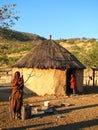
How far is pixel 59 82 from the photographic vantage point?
21.3 meters

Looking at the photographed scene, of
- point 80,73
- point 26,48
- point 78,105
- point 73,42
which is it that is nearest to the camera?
point 78,105

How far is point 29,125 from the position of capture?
1241cm

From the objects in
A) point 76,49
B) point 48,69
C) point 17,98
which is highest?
point 76,49

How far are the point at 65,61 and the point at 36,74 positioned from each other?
1.89m

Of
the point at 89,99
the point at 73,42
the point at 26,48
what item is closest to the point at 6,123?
the point at 89,99

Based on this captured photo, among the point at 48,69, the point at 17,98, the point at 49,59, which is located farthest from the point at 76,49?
the point at 17,98

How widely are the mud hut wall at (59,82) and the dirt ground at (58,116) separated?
1630mm

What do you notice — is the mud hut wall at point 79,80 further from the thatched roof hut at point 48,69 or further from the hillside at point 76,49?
the hillside at point 76,49

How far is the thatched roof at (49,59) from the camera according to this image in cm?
2122

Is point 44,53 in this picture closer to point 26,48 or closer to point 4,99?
point 4,99

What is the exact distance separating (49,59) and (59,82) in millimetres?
1508

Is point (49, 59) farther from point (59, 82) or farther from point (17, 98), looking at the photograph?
point (17, 98)

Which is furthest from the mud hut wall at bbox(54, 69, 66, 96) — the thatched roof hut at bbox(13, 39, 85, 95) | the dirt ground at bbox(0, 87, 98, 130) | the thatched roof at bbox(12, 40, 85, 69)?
the dirt ground at bbox(0, 87, 98, 130)

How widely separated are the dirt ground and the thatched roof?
2489 millimetres
